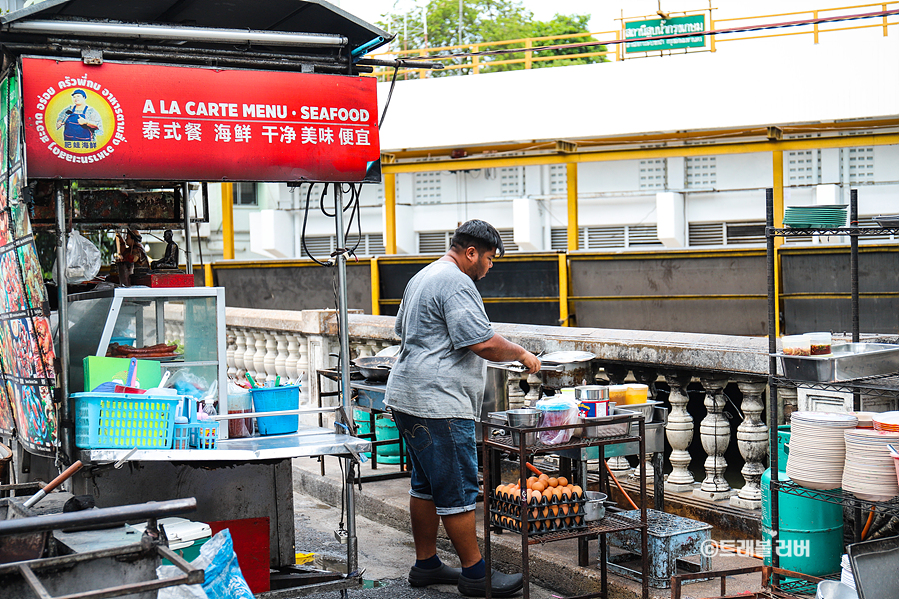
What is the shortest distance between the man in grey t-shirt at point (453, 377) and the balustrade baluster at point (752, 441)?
57.8 inches

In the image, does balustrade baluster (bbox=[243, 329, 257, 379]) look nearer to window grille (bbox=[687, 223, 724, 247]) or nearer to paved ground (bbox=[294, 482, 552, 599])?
paved ground (bbox=[294, 482, 552, 599])

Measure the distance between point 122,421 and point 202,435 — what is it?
36 cm

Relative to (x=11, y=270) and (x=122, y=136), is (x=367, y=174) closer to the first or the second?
(x=122, y=136)

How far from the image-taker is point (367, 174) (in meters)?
4.54

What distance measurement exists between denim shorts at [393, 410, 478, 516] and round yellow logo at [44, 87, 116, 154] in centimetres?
196

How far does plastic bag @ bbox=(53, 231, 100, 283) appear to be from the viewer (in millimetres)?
4070

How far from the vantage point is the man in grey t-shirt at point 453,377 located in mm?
4289

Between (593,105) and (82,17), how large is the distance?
520 inches

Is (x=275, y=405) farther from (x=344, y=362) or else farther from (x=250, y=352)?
(x=250, y=352)

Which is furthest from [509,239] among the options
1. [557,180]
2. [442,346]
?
[442,346]

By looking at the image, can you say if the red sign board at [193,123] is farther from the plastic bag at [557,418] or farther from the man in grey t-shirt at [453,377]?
the plastic bag at [557,418]

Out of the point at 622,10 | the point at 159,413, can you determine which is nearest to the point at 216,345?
the point at 159,413

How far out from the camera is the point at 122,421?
386 cm

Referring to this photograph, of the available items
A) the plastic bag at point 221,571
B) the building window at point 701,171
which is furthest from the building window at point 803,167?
the plastic bag at point 221,571
